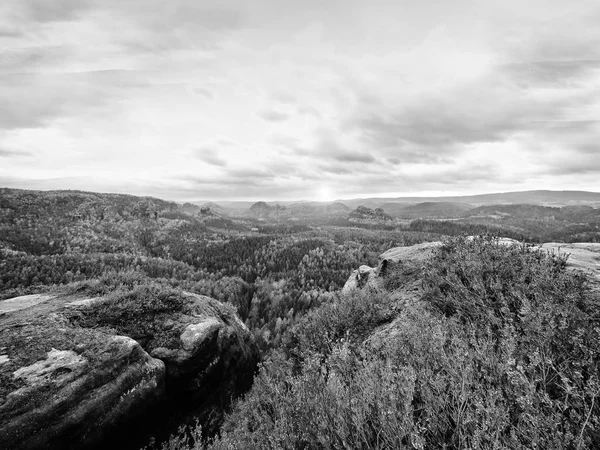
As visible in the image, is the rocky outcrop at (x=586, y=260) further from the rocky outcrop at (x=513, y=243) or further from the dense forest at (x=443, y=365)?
the dense forest at (x=443, y=365)

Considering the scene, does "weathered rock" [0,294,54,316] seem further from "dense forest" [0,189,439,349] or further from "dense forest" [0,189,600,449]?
"dense forest" [0,189,439,349]

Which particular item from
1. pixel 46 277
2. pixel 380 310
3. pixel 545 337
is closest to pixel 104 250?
pixel 46 277

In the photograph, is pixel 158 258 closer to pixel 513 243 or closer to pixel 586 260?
pixel 513 243

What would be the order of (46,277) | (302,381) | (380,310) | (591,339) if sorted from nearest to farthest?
(591,339) → (302,381) → (380,310) → (46,277)

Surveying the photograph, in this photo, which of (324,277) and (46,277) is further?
(324,277)

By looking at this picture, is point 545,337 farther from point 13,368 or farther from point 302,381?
point 13,368

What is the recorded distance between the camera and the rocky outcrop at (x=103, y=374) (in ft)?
19.1

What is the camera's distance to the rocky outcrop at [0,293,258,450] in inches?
229

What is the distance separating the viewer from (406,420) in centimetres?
303

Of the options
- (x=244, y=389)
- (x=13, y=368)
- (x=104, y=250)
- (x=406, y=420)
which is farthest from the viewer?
(x=104, y=250)

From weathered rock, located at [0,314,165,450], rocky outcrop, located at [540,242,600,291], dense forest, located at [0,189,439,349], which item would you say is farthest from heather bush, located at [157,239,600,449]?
dense forest, located at [0,189,439,349]

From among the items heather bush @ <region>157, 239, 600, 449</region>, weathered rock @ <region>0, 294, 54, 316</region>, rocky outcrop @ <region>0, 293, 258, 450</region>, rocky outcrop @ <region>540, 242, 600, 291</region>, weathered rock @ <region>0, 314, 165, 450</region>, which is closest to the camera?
heather bush @ <region>157, 239, 600, 449</region>

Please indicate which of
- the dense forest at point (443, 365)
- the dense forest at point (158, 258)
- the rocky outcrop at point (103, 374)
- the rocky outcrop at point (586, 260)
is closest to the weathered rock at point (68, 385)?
the rocky outcrop at point (103, 374)

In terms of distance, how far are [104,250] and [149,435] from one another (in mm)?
62157
